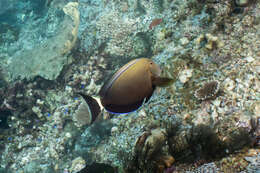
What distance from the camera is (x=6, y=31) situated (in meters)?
11.7

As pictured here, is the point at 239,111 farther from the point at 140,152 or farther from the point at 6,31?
the point at 6,31

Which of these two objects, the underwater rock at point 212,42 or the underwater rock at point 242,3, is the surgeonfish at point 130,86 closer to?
the underwater rock at point 212,42

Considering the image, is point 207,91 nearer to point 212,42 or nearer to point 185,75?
point 185,75

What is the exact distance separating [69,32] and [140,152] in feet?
17.5

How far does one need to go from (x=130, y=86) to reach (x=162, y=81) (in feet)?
0.96

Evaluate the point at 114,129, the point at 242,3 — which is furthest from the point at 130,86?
the point at 242,3

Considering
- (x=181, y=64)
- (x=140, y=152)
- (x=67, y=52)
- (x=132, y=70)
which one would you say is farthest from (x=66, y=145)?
(x=132, y=70)

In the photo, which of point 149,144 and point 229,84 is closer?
point 149,144

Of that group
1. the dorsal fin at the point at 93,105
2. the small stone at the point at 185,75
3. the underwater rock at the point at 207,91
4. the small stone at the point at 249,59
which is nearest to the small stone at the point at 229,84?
the underwater rock at the point at 207,91

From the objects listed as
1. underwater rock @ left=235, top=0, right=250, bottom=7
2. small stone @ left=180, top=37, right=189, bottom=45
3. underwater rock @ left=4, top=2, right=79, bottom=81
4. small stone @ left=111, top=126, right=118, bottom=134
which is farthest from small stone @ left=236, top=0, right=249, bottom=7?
underwater rock @ left=4, top=2, right=79, bottom=81

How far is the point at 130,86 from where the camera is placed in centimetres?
163

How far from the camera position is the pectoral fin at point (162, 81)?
4.90 feet

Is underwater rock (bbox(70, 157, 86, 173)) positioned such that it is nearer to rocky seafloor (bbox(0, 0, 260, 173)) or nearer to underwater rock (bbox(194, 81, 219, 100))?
rocky seafloor (bbox(0, 0, 260, 173))

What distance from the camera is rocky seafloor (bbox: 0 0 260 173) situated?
237 centimetres
